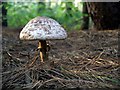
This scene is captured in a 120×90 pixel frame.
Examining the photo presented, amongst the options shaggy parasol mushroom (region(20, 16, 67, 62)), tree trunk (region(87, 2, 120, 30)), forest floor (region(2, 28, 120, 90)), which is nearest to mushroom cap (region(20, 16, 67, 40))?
shaggy parasol mushroom (region(20, 16, 67, 62))

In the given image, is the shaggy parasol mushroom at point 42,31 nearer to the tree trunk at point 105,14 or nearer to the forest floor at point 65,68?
the forest floor at point 65,68

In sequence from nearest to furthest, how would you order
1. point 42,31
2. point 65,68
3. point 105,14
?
point 42,31
point 65,68
point 105,14

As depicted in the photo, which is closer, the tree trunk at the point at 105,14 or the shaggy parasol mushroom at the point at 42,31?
the shaggy parasol mushroom at the point at 42,31

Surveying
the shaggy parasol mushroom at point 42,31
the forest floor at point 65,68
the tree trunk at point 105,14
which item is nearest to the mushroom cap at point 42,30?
the shaggy parasol mushroom at point 42,31

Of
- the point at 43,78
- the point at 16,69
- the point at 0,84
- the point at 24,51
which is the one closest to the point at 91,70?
the point at 43,78

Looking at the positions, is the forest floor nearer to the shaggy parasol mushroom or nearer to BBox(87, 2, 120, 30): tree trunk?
the shaggy parasol mushroom

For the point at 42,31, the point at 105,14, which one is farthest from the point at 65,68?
the point at 105,14

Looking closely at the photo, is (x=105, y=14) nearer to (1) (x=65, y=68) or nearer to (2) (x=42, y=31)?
(1) (x=65, y=68)
